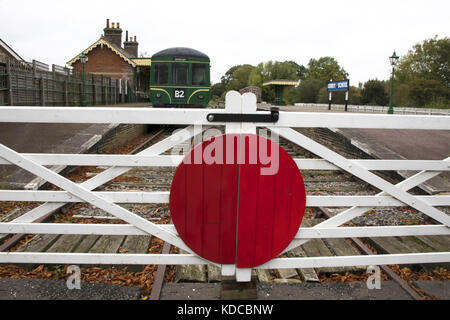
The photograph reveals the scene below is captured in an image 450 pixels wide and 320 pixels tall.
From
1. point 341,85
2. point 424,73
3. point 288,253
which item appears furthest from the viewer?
point 424,73

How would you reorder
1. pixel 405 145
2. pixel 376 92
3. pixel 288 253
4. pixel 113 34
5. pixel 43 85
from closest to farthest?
pixel 288 253 → pixel 405 145 → pixel 43 85 → pixel 113 34 → pixel 376 92

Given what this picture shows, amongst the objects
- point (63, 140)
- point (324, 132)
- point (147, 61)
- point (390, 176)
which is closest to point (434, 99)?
point (147, 61)

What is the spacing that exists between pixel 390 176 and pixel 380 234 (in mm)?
3980

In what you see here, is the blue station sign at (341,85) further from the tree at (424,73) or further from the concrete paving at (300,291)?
the concrete paving at (300,291)

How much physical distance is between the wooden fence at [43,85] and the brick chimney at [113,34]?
44.5ft

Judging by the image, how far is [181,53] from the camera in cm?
1487

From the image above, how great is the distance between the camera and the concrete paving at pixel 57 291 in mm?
2430

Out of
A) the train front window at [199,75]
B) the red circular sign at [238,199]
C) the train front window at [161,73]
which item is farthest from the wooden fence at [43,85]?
the red circular sign at [238,199]

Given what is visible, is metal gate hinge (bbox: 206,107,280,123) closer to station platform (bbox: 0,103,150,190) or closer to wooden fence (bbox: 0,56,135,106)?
station platform (bbox: 0,103,150,190)

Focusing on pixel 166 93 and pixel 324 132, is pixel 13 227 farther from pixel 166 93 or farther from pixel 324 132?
pixel 166 93

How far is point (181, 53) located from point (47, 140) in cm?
856

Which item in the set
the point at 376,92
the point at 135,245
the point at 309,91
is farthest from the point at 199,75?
the point at 309,91

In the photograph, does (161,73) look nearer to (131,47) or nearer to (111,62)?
(111,62)

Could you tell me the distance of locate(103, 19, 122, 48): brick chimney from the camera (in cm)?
3544
